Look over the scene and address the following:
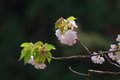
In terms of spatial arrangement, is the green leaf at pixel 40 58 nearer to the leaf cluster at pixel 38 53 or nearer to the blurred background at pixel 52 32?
the leaf cluster at pixel 38 53

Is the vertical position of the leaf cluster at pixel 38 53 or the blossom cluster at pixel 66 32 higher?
the blossom cluster at pixel 66 32

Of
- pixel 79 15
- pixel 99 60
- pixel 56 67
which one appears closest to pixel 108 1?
pixel 79 15

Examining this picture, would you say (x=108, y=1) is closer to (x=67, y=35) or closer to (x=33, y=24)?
(x=33, y=24)

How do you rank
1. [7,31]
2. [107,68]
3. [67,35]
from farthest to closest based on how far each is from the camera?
[7,31], [107,68], [67,35]

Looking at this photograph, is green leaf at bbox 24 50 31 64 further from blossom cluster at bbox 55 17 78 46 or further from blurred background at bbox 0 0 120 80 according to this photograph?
blurred background at bbox 0 0 120 80

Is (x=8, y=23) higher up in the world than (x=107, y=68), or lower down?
higher up

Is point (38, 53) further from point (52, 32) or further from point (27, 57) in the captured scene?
point (52, 32)

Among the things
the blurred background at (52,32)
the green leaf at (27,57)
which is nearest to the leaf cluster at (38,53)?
the green leaf at (27,57)
